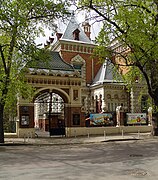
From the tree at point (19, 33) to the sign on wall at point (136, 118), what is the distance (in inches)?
546

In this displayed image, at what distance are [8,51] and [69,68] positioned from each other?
29.1 ft

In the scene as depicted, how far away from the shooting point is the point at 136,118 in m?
30.9

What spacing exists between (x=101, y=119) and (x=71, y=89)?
497cm

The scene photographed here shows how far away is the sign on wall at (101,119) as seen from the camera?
28.3m

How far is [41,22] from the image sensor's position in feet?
67.0

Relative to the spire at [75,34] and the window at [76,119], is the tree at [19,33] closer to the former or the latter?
the window at [76,119]

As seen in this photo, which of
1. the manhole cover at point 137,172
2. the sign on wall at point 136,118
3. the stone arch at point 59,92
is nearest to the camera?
the manhole cover at point 137,172

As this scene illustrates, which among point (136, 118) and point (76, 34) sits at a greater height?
point (76, 34)

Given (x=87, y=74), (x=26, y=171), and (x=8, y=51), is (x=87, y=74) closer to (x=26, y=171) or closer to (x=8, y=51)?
(x=8, y=51)

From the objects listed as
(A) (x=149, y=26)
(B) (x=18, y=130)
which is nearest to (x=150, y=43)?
(A) (x=149, y=26)

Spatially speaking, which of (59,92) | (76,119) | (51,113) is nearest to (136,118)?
(76,119)

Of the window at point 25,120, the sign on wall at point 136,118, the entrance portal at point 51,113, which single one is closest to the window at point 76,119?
the entrance portal at point 51,113

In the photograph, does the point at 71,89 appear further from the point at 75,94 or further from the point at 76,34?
the point at 76,34

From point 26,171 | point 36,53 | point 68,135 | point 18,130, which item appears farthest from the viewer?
point 68,135
